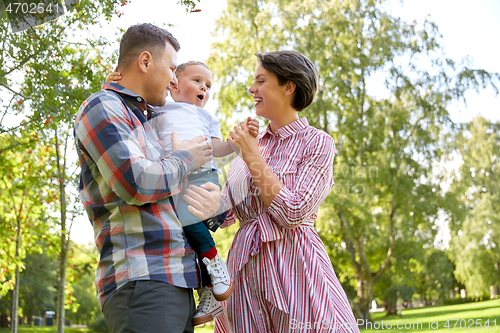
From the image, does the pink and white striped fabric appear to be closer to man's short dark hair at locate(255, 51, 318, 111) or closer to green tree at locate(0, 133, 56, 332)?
man's short dark hair at locate(255, 51, 318, 111)

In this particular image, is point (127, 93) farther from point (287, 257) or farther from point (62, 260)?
point (62, 260)

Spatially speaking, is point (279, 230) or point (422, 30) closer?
point (279, 230)

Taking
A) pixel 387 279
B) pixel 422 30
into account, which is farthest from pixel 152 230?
pixel 387 279

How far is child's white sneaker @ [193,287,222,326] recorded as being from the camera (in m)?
1.56

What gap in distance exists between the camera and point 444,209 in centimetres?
1552

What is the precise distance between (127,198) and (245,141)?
67 cm

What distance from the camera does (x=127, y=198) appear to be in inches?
53.6

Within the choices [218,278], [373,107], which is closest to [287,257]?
[218,278]

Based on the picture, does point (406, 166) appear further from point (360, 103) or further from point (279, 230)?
point (279, 230)

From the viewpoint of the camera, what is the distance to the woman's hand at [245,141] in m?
1.87

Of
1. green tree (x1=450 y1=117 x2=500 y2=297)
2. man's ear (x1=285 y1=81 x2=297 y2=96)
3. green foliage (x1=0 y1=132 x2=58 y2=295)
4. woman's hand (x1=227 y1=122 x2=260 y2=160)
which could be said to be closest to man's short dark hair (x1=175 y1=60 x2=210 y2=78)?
man's ear (x1=285 y1=81 x2=297 y2=96)

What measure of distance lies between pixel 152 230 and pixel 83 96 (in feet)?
16.3

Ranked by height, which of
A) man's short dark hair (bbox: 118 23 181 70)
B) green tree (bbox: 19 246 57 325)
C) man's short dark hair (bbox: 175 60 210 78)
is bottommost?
green tree (bbox: 19 246 57 325)

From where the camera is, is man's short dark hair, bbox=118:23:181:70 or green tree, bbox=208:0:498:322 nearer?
man's short dark hair, bbox=118:23:181:70
